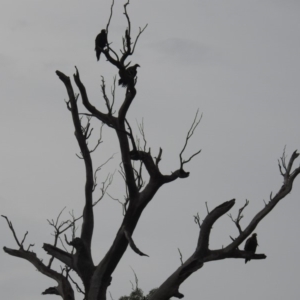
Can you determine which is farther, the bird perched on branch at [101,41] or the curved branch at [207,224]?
the bird perched on branch at [101,41]

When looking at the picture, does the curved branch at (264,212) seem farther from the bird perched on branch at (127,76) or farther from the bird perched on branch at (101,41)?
the bird perched on branch at (101,41)

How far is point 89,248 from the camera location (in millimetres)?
10773

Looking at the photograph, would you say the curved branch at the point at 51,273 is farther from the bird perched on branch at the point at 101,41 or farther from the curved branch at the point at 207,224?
the bird perched on branch at the point at 101,41

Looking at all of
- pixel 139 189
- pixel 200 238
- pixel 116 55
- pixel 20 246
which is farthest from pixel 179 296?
pixel 116 55

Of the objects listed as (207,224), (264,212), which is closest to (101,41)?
(207,224)

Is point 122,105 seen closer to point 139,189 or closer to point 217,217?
point 139,189

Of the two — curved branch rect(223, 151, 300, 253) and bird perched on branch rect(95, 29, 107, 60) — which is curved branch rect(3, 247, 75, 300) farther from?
bird perched on branch rect(95, 29, 107, 60)

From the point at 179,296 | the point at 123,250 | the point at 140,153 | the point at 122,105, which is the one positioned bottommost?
the point at 179,296

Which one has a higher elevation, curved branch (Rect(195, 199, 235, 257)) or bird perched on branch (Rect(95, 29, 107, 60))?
bird perched on branch (Rect(95, 29, 107, 60))

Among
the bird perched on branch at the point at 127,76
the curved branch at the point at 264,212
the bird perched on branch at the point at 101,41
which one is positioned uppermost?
the bird perched on branch at the point at 101,41

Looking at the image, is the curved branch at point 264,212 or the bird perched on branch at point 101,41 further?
the bird perched on branch at point 101,41

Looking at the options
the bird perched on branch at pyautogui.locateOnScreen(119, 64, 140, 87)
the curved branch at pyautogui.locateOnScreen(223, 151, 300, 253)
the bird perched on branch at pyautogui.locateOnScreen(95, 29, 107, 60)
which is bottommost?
the curved branch at pyautogui.locateOnScreen(223, 151, 300, 253)

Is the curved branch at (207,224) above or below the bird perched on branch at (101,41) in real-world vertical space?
below

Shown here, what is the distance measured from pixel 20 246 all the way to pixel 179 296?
233 centimetres
